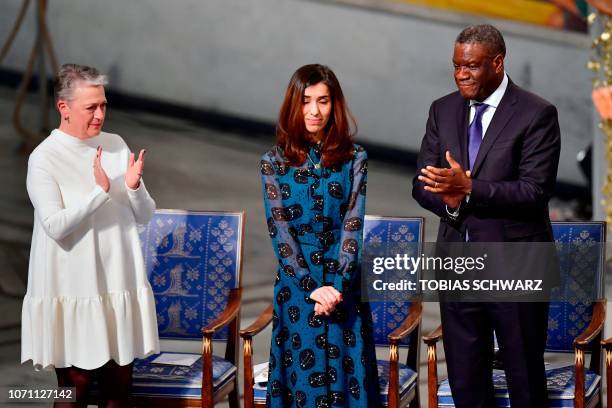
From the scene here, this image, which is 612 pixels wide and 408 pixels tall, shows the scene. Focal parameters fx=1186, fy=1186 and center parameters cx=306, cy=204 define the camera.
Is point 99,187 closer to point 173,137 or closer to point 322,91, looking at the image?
point 322,91

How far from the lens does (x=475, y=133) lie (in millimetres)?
3711

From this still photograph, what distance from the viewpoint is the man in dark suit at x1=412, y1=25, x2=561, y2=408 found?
3.57m

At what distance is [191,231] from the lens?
4.65m

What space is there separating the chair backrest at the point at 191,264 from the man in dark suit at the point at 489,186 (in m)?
1.11

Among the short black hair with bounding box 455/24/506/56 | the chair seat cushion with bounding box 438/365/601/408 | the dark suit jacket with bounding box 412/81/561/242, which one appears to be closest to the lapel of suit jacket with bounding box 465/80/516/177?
the dark suit jacket with bounding box 412/81/561/242

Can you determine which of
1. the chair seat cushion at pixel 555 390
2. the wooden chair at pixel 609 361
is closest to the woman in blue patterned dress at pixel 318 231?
the chair seat cushion at pixel 555 390

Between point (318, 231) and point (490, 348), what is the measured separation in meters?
0.67

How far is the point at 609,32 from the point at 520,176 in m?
3.63

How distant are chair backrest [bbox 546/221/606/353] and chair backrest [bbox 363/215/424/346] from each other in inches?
21.1

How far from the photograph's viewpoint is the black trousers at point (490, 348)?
12.0 feet

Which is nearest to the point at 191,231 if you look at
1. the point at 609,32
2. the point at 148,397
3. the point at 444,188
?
the point at 148,397

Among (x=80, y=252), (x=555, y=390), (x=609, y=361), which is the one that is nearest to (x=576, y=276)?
(x=609, y=361)

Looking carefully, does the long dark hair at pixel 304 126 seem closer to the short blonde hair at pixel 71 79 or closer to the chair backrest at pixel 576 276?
the short blonde hair at pixel 71 79

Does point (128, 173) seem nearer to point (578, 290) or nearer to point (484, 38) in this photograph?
point (484, 38)
